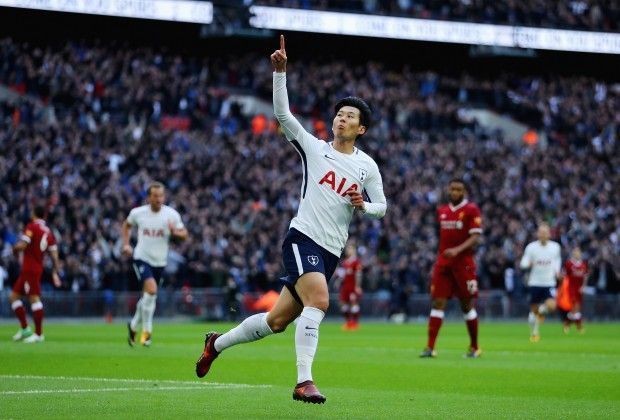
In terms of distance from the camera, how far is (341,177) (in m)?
11.0

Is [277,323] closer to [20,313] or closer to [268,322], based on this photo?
[268,322]

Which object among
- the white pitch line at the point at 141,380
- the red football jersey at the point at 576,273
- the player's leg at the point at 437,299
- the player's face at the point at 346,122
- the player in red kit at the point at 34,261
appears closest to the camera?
the player's face at the point at 346,122

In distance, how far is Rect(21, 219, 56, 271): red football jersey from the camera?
22797 mm

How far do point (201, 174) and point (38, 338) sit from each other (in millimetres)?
20366

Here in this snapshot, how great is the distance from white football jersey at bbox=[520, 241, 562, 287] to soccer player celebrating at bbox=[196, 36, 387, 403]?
17947 millimetres

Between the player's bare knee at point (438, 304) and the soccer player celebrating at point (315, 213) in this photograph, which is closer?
the soccer player celebrating at point (315, 213)

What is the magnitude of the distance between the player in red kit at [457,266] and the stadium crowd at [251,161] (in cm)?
1870

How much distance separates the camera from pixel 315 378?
1470 centimetres

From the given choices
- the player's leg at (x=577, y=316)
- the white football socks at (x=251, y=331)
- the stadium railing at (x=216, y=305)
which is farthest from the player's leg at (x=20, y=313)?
the player's leg at (x=577, y=316)

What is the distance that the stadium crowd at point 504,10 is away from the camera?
5206cm

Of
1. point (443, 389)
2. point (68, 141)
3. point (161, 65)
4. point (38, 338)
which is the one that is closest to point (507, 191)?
point (161, 65)

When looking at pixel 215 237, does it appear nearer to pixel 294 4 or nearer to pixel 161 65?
pixel 161 65

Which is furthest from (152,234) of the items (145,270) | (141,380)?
(141,380)

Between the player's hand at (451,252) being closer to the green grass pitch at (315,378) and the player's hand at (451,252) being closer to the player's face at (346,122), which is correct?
the green grass pitch at (315,378)
